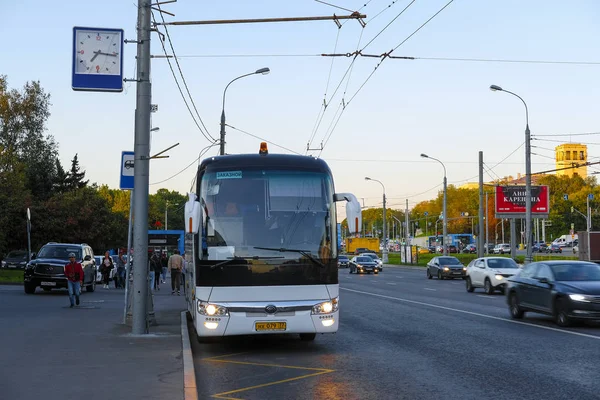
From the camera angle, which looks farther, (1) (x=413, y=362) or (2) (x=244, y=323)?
(2) (x=244, y=323)

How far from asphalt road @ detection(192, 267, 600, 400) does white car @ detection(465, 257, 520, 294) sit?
482 inches

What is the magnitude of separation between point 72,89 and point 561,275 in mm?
10790

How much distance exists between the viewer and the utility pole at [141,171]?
1518cm

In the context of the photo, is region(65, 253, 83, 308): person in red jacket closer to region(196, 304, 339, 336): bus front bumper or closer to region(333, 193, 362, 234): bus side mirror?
region(196, 304, 339, 336): bus front bumper

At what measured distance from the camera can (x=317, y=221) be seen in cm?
1288

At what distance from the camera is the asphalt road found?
9.34 meters

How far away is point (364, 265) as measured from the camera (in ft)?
196

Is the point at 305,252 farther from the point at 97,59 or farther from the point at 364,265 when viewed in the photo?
the point at 364,265

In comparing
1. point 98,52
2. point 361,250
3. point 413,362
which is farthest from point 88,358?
point 361,250

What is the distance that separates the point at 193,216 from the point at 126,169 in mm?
5741

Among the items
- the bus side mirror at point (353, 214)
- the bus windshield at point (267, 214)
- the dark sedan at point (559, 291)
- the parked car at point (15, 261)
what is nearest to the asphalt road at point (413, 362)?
the dark sedan at point (559, 291)

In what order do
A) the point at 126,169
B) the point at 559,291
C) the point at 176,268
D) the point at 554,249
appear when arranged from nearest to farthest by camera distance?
the point at 559,291 < the point at 126,169 < the point at 176,268 < the point at 554,249

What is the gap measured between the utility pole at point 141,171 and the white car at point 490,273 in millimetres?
18206

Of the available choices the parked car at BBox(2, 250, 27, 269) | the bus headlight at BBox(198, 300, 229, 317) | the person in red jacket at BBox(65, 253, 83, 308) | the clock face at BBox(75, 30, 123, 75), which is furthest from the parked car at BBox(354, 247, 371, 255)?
the bus headlight at BBox(198, 300, 229, 317)
